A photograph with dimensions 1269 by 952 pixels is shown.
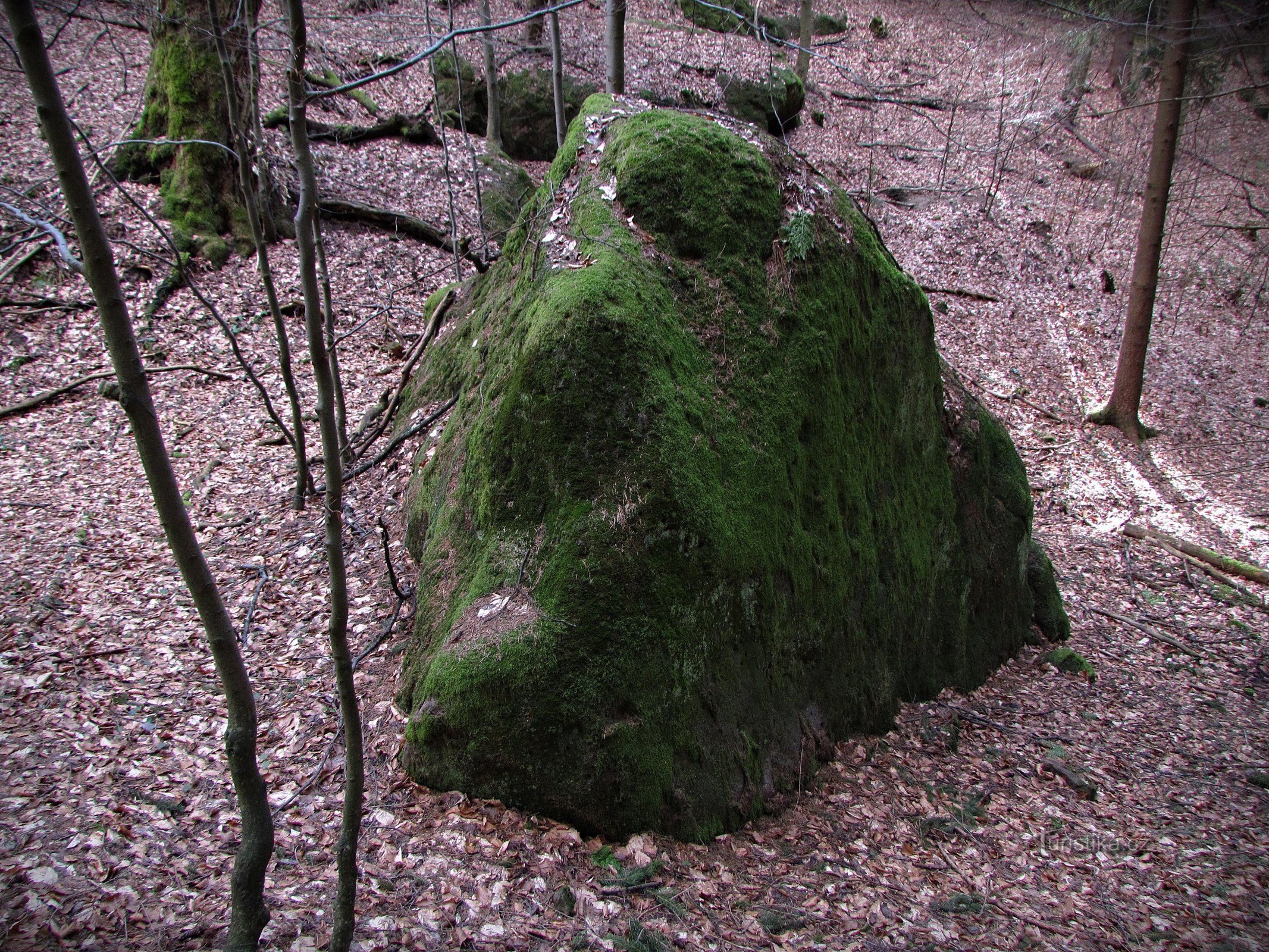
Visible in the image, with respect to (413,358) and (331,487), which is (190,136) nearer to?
(413,358)

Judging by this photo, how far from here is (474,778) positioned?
3.63 meters

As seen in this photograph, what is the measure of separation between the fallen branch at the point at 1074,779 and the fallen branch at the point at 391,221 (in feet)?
31.2

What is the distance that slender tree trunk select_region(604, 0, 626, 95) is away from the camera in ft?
27.4

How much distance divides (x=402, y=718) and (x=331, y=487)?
7.05 feet

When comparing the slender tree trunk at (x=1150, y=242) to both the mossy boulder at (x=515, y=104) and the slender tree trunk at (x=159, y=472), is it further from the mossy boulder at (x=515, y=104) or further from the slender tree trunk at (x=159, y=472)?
the slender tree trunk at (x=159, y=472)

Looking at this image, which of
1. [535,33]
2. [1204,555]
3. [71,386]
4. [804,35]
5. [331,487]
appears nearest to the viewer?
[331,487]

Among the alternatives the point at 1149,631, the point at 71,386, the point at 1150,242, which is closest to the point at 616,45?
the point at 71,386

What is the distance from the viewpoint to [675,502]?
384 cm

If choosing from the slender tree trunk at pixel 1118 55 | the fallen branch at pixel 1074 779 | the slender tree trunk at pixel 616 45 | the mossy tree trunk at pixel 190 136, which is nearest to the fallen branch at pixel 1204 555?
the fallen branch at pixel 1074 779

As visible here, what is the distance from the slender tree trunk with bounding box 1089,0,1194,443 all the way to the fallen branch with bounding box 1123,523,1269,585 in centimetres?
294

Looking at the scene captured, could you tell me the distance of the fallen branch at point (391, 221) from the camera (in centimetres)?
1109

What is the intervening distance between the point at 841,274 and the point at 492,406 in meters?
2.81

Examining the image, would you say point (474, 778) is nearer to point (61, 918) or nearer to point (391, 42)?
point (61, 918)

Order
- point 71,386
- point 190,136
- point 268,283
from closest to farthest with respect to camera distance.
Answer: point 268,283 < point 71,386 < point 190,136
